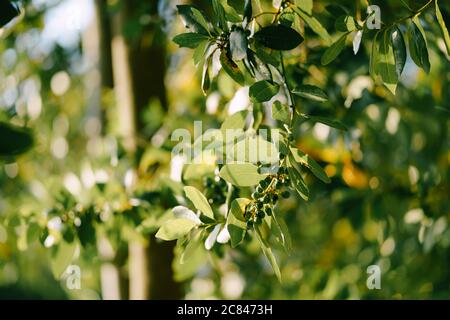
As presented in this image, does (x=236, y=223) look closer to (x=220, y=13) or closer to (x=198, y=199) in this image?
(x=198, y=199)

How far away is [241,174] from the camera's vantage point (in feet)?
1.99

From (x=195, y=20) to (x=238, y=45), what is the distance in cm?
8

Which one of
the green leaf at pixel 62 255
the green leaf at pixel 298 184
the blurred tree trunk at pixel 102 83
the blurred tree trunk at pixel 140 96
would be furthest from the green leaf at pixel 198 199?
the blurred tree trunk at pixel 102 83

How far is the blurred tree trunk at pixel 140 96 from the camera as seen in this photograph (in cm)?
128

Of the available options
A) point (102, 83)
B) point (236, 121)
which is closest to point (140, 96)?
point (102, 83)

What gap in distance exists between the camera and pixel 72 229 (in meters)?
0.93

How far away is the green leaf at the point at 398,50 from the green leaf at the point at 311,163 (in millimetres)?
145

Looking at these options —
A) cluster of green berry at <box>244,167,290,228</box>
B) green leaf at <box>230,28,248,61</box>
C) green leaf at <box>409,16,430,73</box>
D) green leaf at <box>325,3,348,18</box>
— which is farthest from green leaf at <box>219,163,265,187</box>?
green leaf at <box>325,3,348,18</box>

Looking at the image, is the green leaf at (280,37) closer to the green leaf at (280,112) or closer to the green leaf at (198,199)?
the green leaf at (280,112)

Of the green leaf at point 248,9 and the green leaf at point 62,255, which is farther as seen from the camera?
the green leaf at point 62,255

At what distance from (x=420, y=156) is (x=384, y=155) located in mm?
194

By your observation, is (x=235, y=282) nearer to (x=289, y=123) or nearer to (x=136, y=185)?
(x=136, y=185)
